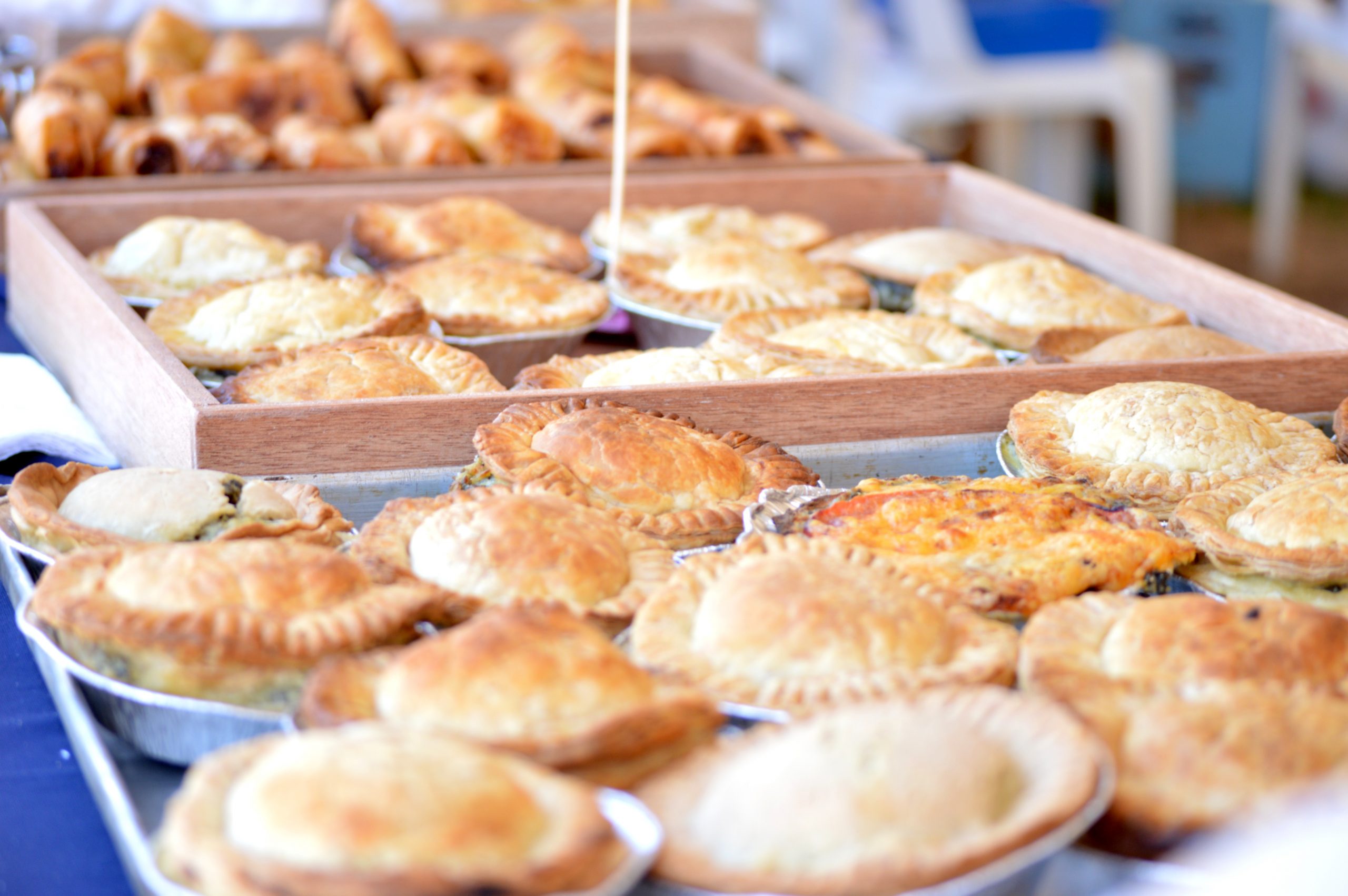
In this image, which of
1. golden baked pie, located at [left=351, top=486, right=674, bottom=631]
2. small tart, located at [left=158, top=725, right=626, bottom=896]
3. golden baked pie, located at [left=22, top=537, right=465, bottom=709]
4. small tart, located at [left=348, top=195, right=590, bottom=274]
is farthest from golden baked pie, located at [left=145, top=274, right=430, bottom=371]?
small tart, located at [left=158, top=725, right=626, bottom=896]

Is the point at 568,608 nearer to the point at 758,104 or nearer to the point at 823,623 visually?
the point at 823,623

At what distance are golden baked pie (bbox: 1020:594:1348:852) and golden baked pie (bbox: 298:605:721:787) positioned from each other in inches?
14.0

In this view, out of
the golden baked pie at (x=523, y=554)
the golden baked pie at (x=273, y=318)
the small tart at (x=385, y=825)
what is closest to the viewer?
the small tart at (x=385, y=825)

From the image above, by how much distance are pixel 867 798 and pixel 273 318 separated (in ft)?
5.50

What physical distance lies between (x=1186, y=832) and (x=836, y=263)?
2038mm

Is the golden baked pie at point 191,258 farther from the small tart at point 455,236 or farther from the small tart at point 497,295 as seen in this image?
the small tart at point 497,295

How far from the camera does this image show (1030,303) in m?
2.75

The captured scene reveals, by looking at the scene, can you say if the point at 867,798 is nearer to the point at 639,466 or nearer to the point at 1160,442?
the point at 639,466

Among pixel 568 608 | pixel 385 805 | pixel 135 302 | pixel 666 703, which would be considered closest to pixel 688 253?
pixel 135 302

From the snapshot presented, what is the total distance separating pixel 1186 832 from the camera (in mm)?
1200

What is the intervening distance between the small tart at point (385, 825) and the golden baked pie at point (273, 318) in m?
1.35

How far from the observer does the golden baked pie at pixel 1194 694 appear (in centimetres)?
122

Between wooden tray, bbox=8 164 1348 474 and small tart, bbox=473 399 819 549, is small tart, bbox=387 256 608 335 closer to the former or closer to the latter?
wooden tray, bbox=8 164 1348 474

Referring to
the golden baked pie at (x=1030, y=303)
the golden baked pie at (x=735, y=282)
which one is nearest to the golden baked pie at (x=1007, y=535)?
the golden baked pie at (x=1030, y=303)
